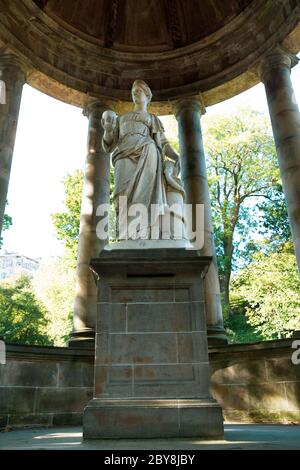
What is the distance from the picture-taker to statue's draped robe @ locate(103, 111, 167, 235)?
8.96m

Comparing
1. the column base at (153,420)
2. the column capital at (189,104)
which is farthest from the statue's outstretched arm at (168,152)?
the column capital at (189,104)

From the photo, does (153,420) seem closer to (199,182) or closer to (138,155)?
(138,155)

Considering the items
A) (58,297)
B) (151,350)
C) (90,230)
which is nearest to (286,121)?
(90,230)

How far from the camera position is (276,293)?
81.4 feet

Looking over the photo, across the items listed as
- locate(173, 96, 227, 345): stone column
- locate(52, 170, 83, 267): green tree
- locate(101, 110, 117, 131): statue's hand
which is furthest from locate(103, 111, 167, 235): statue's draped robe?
locate(52, 170, 83, 267): green tree

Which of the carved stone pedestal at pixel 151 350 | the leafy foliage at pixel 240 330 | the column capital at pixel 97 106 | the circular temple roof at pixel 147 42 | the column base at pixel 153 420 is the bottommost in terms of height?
the column base at pixel 153 420

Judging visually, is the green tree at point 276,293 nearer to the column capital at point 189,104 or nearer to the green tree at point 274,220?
the green tree at point 274,220

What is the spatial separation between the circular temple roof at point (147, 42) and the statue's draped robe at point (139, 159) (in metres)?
10.5

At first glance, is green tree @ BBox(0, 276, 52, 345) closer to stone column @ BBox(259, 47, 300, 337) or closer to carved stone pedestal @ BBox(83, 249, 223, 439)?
stone column @ BBox(259, 47, 300, 337)

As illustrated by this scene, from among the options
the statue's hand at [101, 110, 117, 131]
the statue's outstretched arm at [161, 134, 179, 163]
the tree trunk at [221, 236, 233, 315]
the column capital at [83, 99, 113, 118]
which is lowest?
the statue's outstretched arm at [161, 134, 179, 163]

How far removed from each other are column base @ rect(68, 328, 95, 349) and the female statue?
22.9 feet

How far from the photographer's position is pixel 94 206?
1677 cm

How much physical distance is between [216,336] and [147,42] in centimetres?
1656

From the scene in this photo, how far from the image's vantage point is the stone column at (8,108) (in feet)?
48.2
